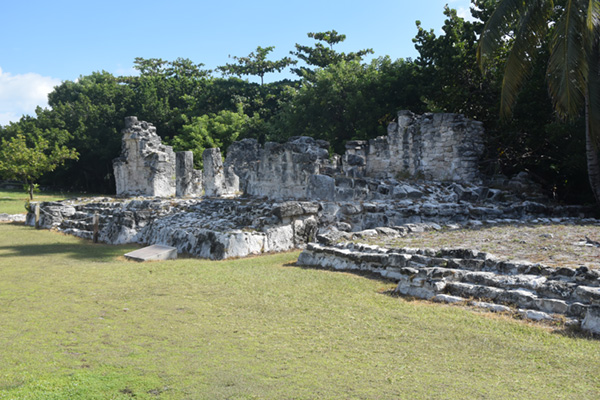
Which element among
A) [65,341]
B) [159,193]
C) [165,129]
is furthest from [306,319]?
[165,129]

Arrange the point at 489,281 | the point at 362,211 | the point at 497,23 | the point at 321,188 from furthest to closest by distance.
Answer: the point at 321,188, the point at 497,23, the point at 362,211, the point at 489,281

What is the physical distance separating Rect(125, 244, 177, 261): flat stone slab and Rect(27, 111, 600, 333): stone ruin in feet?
1.55

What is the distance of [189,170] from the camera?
16641 mm

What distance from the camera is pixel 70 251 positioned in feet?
35.9

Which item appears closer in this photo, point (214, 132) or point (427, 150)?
point (427, 150)

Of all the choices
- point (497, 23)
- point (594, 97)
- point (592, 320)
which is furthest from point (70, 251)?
point (594, 97)

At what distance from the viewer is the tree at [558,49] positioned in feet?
31.1

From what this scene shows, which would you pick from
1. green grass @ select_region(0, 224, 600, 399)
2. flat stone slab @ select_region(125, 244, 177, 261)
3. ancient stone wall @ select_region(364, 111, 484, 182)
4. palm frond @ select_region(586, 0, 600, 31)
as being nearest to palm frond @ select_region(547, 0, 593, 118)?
palm frond @ select_region(586, 0, 600, 31)

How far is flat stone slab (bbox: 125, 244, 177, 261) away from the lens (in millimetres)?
9312

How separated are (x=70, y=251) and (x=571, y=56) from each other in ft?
36.4

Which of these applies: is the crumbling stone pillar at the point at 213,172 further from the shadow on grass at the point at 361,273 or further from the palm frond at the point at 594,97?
the palm frond at the point at 594,97

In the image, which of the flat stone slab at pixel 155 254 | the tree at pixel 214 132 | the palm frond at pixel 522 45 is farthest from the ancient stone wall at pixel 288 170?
the tree at pixel 214 132

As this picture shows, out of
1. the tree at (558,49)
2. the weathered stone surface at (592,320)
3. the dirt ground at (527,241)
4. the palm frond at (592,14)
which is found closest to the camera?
the weathered stone surface at (592,320)

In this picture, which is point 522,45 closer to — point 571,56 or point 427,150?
point 571,56
